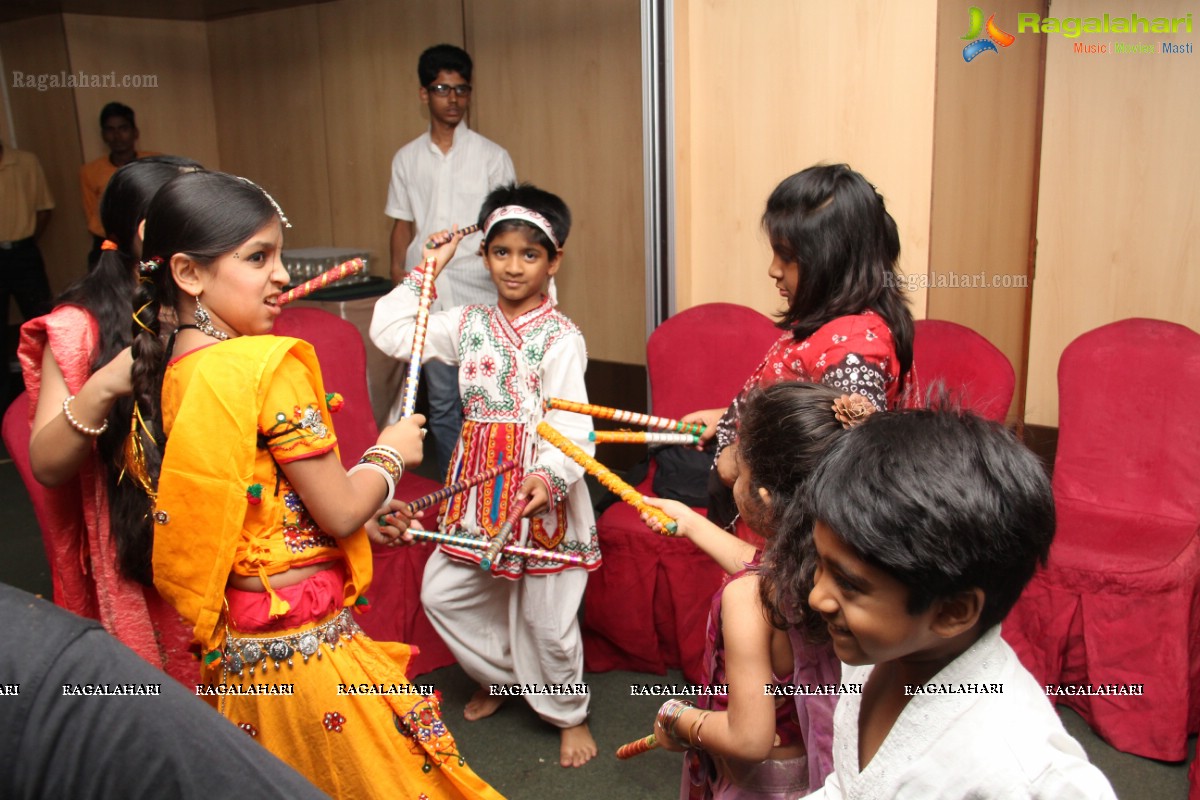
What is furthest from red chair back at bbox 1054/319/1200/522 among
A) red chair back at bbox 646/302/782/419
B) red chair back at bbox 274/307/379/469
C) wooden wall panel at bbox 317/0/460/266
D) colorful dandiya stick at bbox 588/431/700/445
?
wooden wall panel at bbox 317/0/460/266

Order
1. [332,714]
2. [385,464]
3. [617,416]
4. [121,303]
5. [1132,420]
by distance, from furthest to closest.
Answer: [1132,420] < [617,416] < [121,303] < [385,464] < [332,714]

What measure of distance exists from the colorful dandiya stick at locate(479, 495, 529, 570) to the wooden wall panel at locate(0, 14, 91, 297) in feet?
15.6

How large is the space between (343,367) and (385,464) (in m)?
1.45

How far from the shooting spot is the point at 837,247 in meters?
1.74

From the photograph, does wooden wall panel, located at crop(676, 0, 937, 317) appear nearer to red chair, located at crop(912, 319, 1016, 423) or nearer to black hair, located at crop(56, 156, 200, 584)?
red chair, located at crop(912, 319, 1016, 423)

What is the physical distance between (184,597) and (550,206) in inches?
52.2

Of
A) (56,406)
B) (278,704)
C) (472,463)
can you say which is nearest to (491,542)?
(472,463)

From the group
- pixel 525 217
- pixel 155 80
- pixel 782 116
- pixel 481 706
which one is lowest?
pixel 481 706

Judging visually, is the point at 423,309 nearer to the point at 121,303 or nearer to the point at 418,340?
the point at 418,340

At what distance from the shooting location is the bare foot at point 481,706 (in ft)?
8.31

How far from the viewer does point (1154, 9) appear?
3.06 m

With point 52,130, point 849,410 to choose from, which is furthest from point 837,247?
point 52,130

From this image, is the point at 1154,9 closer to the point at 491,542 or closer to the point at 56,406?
the point at 491,542

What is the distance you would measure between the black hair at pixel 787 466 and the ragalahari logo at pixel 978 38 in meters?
1.91
